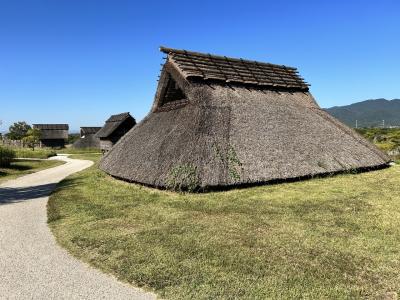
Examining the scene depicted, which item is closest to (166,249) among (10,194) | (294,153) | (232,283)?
(232,283)

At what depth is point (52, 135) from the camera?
259 ft

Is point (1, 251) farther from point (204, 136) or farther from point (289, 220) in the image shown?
point (204, 136)

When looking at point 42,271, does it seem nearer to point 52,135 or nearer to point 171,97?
point 171,97

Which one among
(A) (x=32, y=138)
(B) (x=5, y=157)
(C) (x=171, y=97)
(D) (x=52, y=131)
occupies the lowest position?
(B) (x=5, y=157)

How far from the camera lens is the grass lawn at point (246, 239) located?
6.52 meters

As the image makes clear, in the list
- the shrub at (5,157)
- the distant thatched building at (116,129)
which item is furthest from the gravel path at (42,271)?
the distant thatched building at (116,129)

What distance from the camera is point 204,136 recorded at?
1603cm

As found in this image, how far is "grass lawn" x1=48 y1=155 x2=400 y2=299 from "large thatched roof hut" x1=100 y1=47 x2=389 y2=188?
1.22m

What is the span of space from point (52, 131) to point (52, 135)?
1.18 metres

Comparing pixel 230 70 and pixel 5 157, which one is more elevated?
pixel 230 70

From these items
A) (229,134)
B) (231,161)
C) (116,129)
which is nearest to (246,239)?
(231,161)

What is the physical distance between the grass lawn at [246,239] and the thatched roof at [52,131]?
69.1m

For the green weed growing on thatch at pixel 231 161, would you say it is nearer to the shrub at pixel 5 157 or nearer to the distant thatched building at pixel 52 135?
the shrub at pixel 5 157

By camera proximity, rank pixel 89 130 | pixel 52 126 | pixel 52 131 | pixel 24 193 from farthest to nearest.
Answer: pixel 52 126 → pixel 52 131 → pixel 89 130 → pixel 24 193
